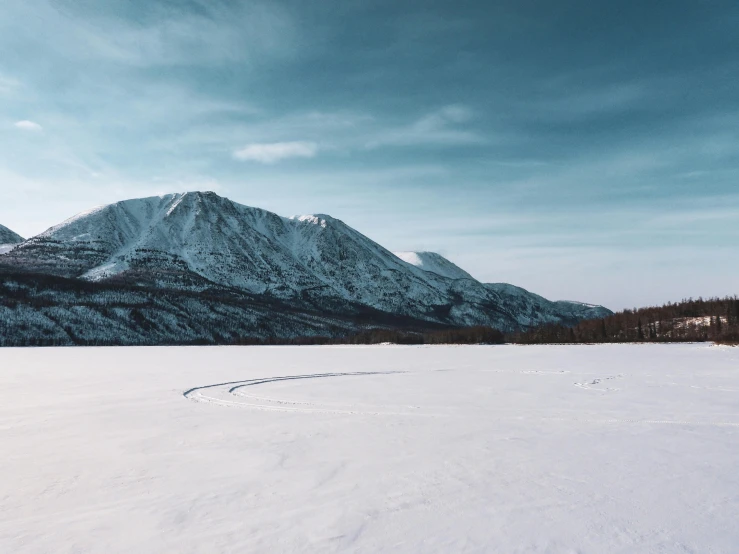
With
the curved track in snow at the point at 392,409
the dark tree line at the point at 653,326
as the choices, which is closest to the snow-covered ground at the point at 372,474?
the curved track in snow at the point at 392,409

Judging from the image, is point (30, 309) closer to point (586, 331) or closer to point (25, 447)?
point (586, 331)

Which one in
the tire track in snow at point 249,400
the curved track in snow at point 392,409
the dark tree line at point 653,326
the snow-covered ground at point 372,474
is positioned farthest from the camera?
the dark tree line at point 653,326

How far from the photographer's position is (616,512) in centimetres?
853

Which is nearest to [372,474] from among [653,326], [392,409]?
[392,409]

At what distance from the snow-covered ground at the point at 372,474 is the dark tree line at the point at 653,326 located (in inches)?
3690

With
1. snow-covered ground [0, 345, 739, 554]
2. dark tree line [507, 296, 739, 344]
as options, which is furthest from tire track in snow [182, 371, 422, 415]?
dark tree line [507, 296, 739, 344]

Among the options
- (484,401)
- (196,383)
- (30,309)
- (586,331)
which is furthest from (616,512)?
(30,309)

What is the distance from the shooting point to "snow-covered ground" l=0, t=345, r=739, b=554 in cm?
762

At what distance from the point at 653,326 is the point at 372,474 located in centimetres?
13035

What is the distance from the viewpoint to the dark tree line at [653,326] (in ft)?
358

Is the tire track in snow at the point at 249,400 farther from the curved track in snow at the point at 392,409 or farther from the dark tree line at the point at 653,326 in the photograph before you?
the dark tree line at the point at 653,326

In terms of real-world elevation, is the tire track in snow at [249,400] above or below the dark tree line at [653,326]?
below

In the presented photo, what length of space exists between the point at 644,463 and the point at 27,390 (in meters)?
26.0

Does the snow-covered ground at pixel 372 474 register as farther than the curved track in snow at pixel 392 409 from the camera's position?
No
